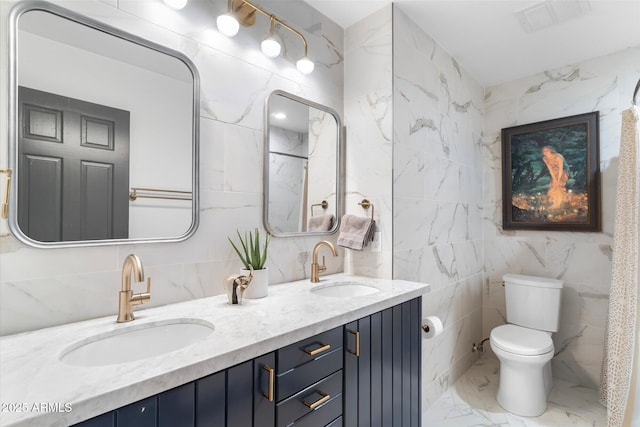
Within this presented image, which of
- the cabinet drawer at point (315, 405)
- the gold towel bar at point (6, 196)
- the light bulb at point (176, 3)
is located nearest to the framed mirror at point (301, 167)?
the light bulb at point (176, 3)

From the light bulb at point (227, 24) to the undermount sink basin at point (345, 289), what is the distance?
127 centimetres

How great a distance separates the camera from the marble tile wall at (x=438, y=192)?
6.07ft

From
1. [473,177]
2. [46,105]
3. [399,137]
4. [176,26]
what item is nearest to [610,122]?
[473,177]

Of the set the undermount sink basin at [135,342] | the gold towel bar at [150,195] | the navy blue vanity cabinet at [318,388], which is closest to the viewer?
the navy blue vanity cabinet at [318,388]

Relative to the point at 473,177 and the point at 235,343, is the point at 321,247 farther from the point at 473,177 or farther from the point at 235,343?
the point at 473,177

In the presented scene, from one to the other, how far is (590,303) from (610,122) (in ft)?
4.36

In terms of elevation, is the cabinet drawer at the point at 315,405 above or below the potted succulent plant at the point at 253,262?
below

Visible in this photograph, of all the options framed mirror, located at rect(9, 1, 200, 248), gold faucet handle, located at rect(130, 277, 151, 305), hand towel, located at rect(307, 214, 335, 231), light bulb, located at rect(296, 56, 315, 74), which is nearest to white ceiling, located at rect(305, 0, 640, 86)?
light bulb, located at rect(296, 56, 315, 74)

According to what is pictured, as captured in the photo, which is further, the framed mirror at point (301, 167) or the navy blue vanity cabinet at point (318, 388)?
the framed mirror at point (301, 167)

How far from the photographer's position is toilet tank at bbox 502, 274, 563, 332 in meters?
2.25

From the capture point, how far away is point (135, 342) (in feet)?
3.31

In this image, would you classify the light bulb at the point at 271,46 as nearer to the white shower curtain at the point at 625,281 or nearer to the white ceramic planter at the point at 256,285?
the white ceramic planter at the point at 256,285

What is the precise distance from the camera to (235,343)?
852mm

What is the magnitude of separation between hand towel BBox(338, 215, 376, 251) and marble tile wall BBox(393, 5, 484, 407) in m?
0.15
